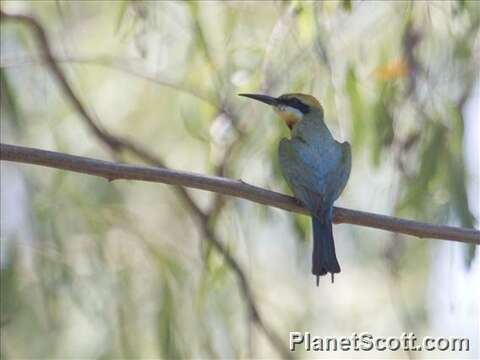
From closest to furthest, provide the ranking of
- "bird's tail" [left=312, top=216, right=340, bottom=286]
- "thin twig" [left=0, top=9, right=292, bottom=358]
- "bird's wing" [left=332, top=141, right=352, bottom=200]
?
1. "bird's tail" [left=312, top=216, right=340, bottom=286]
2. "bird's wing" [left=332, top=141, right=352, bottom=200]
3. "thin twig" [left=0, top=9, right=292, bottom=358]

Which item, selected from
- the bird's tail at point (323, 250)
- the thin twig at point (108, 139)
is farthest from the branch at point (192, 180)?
the thin twig at point (108, 139)

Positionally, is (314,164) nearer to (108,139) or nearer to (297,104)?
(297,104)

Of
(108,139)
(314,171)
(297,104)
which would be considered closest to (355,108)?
(297,104)

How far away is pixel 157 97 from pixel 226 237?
3.15 feet

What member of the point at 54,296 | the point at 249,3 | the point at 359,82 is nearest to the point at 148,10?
the point at 249,3

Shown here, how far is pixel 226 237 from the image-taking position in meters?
3.09

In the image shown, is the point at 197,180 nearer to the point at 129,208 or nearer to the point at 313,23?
the point at 313,23

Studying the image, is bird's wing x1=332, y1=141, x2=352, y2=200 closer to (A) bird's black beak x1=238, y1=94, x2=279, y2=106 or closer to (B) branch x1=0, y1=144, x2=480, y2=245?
(A) bird's black beak x1=238, y1=94, x2=279, y2=106

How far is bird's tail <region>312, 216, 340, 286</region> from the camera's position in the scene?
2.50 m

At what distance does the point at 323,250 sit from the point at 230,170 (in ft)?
1.91

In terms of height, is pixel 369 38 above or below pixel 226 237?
above

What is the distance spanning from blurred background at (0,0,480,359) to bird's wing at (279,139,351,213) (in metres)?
0.13

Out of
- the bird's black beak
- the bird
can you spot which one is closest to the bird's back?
the bird

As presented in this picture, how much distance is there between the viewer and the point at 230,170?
3027 millimetres
